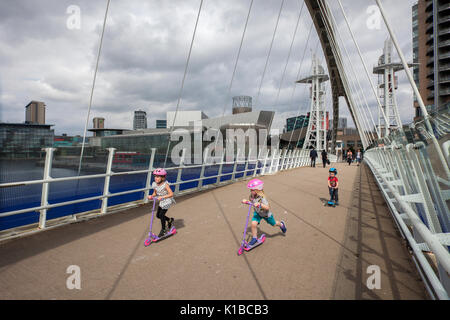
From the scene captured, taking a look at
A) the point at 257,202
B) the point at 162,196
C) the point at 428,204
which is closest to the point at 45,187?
the point at 162,196

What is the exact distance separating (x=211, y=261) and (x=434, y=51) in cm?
6942

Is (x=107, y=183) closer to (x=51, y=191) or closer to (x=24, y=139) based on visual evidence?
(x=51, y=191)

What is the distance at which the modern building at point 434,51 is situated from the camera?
162 feet

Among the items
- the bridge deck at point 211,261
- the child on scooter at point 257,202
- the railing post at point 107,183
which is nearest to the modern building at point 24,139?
the railing post at point 107,183

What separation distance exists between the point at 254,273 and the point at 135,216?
359cm

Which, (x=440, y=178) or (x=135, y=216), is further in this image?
(x=135, y=216)

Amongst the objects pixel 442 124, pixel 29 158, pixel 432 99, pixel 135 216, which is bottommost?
pixel 135 216

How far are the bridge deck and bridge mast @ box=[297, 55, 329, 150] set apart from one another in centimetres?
4095

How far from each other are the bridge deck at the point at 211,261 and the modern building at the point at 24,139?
1409 millimetres

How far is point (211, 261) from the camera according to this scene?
3166 mm

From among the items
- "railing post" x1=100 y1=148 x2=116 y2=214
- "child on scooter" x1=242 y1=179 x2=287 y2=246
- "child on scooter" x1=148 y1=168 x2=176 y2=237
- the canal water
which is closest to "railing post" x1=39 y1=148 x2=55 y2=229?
the canal water

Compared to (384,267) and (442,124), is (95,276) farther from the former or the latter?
(442,124)

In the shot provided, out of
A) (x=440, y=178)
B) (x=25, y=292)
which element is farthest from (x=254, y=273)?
(x=25, y=292)
